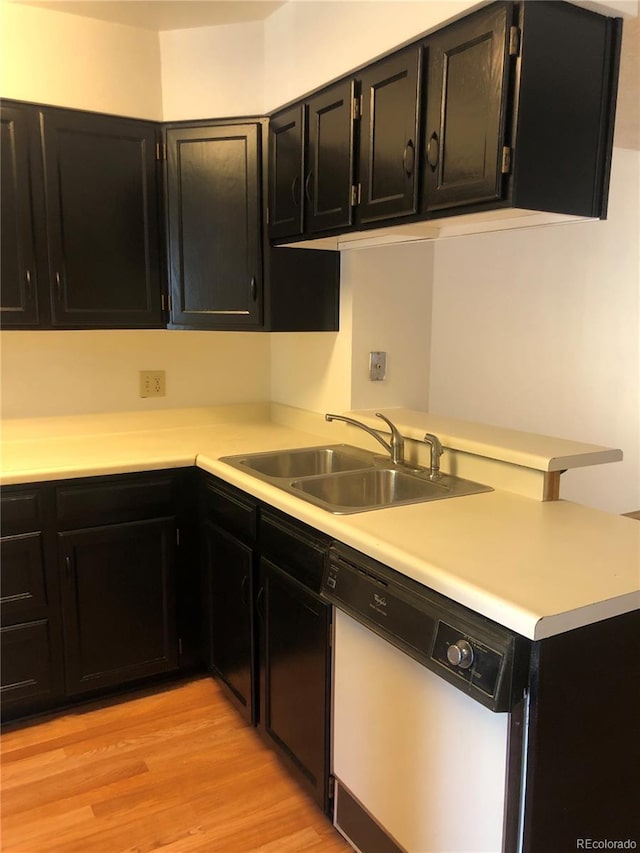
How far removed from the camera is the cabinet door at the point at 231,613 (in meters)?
2.14

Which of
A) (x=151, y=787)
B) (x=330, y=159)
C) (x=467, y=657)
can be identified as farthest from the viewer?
(x=330, y=159)

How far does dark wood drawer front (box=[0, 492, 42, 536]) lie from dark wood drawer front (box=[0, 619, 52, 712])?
1.11 ft

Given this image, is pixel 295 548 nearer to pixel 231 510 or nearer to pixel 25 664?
pixel 231 510

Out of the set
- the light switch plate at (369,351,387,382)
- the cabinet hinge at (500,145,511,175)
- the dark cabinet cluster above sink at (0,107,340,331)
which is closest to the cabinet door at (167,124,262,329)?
the dark cabinet cluster above sink at (0,107,340,331)

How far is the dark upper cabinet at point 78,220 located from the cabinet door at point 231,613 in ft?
3.07

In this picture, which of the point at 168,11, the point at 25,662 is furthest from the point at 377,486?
the point at 168,11

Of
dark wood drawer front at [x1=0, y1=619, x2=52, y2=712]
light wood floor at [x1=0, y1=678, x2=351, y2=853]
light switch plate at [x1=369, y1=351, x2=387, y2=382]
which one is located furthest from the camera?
light switch plate at [x1=369, y1=351, x2=387, y2=382]

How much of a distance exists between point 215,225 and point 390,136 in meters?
0.87

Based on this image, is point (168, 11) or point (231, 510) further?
point (168, 11)

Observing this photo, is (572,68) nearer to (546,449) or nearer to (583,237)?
(546,449)

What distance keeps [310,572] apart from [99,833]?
0.95 metres

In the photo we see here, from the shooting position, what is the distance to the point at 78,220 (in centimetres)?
238

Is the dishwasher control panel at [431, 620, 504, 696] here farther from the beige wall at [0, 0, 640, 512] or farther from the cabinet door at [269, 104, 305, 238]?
the cabinet door at [269, 104, 305, 238]

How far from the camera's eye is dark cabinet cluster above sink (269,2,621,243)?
1.51 metres
